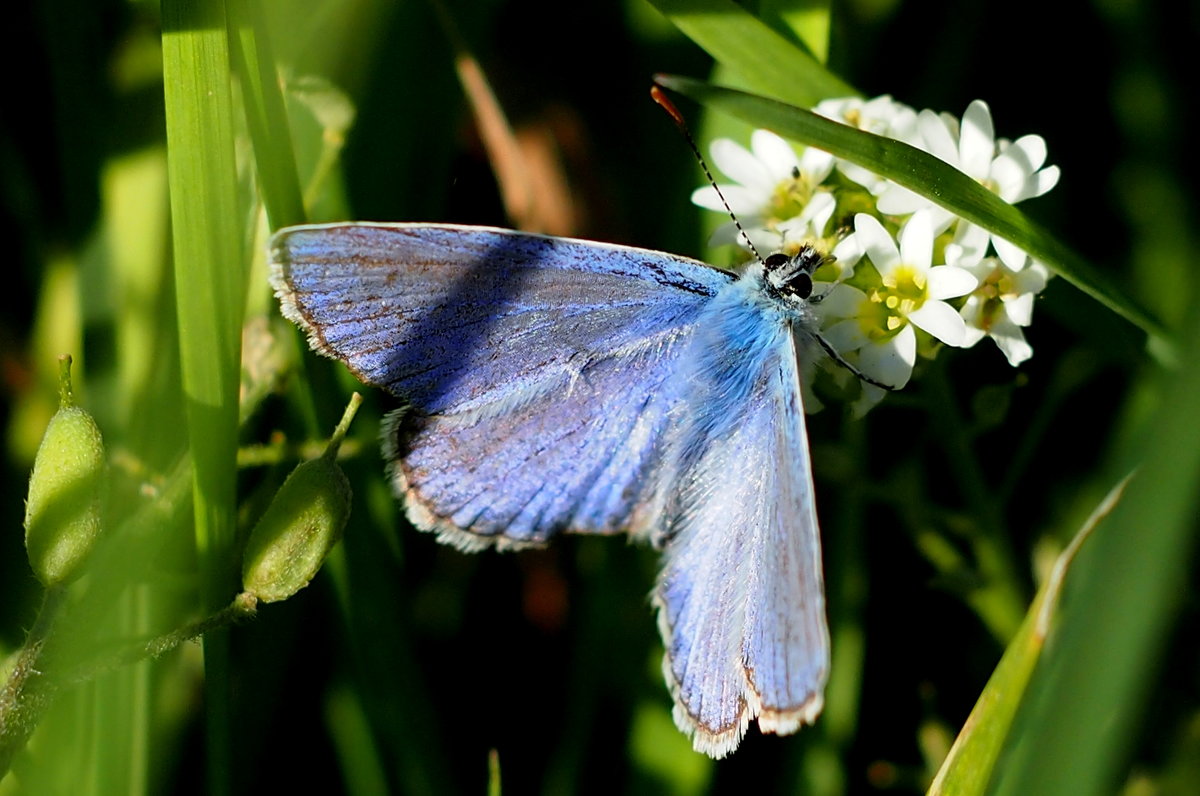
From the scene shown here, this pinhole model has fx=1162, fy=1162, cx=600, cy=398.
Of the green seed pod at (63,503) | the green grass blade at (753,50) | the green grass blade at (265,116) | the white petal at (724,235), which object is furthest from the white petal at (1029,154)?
the green seed pod at (63,503)

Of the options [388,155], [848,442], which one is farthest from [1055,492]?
[388,155]

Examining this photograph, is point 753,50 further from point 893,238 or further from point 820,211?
point 893,238

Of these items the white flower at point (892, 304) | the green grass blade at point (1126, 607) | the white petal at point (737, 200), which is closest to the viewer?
the green grass blade at point (1126, 607)

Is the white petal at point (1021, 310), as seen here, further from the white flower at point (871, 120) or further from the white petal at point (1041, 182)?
the white flower at point (871, 120)

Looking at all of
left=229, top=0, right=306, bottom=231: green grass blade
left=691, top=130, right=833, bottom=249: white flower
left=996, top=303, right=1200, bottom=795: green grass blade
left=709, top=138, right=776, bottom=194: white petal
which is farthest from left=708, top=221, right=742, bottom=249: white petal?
left=996, top=303, right=1200, bottom=795: green grass blade

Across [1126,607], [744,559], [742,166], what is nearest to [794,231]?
[742,166]

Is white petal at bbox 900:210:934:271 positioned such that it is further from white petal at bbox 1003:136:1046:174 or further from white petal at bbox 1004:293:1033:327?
white petal at bbox 1003:136:1046:174
